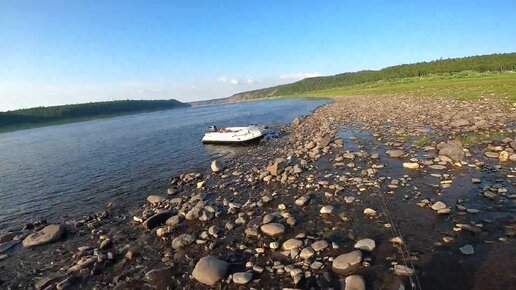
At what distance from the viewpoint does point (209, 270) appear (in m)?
9.76

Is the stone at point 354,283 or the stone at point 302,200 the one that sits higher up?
the stone at point 302,200

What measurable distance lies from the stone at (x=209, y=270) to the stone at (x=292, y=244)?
7.19ft

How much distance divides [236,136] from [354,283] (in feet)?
98.1

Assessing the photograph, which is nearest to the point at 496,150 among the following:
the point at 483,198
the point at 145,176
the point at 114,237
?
the point at 483,198

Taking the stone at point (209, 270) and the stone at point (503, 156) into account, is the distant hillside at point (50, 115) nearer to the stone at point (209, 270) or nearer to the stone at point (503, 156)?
the stone at point (209, 270)

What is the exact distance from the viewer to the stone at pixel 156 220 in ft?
47.1

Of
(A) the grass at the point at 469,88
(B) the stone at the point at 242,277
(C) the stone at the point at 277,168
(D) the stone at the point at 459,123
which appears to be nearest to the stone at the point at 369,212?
(B) the stone at the point at 242,277

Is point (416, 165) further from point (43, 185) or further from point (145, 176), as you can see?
point (43, 185)

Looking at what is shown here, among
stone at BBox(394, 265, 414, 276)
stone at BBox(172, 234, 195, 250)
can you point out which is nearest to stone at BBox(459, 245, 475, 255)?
stone at BBox(394, 265, 414, 276)

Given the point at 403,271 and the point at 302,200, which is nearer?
the point at 403,271

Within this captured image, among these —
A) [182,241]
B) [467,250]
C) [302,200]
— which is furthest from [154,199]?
[467,250]

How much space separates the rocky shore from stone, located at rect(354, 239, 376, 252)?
0.16ft

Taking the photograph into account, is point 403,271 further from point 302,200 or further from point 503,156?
point 503,156

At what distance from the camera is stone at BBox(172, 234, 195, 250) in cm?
1205
